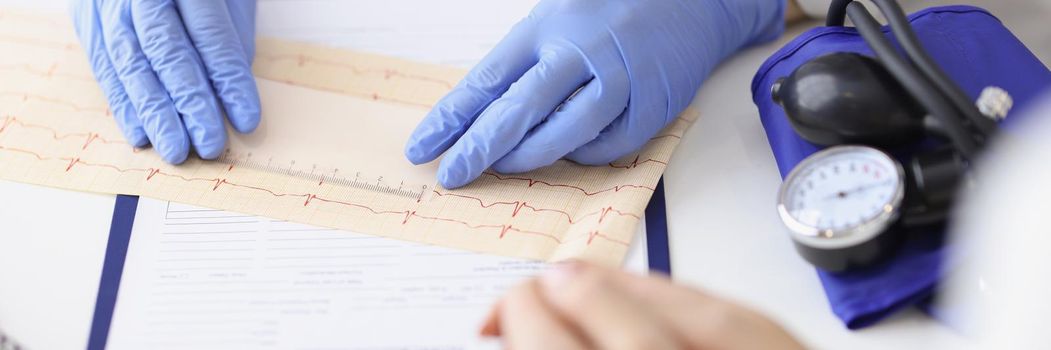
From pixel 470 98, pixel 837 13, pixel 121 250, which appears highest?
pixel 837 13

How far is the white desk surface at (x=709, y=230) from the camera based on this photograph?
87 centimetres

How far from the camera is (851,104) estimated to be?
32.7 inches

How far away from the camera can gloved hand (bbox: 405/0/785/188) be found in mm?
966

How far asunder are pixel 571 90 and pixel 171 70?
460mm

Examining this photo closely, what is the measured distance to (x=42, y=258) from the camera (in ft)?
3.05

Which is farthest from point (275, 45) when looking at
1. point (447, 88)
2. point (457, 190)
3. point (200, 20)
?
point (457, 190)

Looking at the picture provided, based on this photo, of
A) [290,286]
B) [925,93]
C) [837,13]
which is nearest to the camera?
[925,93]

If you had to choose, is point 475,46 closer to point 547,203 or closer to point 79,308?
point 547,203

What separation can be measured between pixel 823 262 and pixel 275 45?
74cm

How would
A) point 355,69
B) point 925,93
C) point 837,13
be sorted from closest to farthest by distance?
point 925,93
point 837,13
point 355,69

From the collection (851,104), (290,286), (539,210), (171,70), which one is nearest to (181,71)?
(171,70)

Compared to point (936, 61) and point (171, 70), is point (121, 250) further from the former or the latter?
point (936, 61)

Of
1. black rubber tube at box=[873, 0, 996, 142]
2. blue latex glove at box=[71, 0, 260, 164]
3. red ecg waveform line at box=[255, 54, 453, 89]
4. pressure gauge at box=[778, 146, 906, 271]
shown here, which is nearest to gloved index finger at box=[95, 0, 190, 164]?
blue latex glove at box=[71, 0, 260, 164]

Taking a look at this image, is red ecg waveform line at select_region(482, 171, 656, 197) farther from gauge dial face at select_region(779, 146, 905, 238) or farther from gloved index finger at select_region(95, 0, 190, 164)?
gloved index finger at select_region(95, 0, 190, 164)
